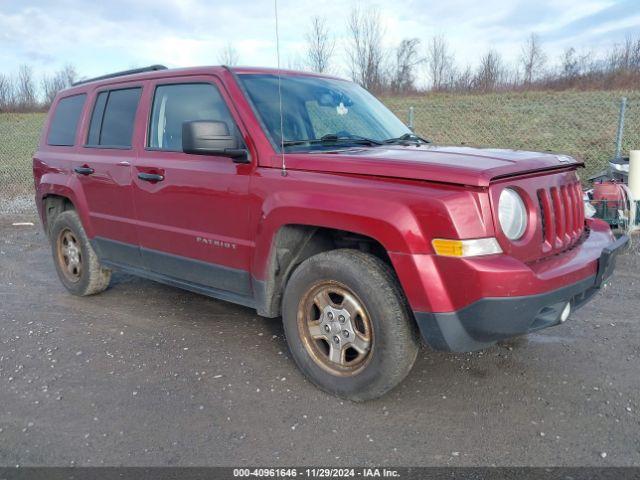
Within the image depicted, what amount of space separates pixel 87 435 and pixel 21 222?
7833mm

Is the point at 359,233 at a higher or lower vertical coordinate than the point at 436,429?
higher

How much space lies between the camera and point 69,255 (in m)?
5.32

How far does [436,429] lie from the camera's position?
2.87 meters

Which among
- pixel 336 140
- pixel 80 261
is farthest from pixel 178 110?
pixel 80 261

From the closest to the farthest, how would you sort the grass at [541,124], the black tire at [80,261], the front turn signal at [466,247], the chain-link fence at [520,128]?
the front turn signal at [466,247] → the black tire at [80,261] → the chain-link fence at [520,128] → the grass at [541,124]

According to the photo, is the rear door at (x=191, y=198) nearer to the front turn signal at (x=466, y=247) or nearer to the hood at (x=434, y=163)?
the hood at (x=434, y=163)

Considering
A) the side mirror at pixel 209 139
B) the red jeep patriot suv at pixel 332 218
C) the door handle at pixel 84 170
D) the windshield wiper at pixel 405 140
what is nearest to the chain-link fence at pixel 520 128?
the door handle at pixel 84 170

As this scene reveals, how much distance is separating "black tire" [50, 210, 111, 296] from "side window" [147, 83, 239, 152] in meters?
1.44

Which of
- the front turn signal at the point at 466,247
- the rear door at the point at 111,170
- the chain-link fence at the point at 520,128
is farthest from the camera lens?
the chain-link fence at the point at 520,128

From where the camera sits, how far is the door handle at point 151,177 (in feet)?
13.0

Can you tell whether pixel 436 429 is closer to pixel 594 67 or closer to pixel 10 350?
pixel 10 350

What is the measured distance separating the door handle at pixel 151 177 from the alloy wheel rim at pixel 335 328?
58.7 inches

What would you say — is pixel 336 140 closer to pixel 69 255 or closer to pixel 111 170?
pixel 111 170

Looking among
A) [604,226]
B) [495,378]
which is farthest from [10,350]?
[604,226]
